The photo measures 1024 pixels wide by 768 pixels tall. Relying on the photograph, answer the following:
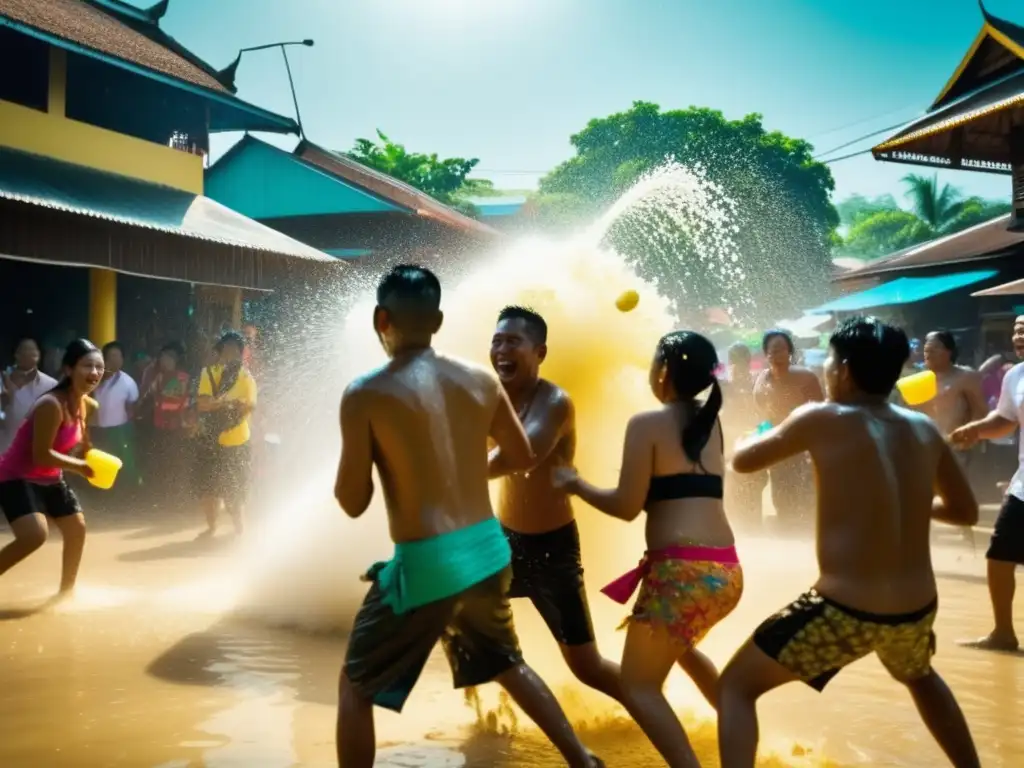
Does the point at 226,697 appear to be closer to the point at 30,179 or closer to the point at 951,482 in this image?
the point at 951,482

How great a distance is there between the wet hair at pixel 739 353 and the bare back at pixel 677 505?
8.22 meters

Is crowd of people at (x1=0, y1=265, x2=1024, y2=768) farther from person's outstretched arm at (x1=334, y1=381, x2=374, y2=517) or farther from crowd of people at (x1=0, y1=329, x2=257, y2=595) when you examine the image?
crowd of people at (x1=0, y1=329, x2=257, y2=595)

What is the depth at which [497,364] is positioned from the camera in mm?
3977

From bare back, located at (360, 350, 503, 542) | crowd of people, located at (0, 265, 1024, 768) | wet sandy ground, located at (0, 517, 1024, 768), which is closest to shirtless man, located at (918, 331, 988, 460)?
wet sandy ground, located at (0, 517, 1024, 768)

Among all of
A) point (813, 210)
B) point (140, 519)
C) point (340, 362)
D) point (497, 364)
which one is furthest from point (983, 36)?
point (813, 210)

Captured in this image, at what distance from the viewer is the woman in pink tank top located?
624 centimetres

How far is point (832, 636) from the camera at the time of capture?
3.05 meters

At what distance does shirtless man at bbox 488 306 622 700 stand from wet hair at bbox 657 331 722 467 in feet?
1.76

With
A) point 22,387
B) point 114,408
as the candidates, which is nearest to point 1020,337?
point 22,387

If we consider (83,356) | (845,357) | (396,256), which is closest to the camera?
(845,357)

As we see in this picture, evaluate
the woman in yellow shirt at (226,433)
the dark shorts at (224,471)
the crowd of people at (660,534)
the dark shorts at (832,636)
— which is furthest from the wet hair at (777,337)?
the dark shorts at (832,636)

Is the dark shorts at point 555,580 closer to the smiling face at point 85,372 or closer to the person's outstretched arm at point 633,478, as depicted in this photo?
the person's outstretched arm at point 633,478

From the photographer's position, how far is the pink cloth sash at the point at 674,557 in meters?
3.32

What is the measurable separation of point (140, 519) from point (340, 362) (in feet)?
12.3
